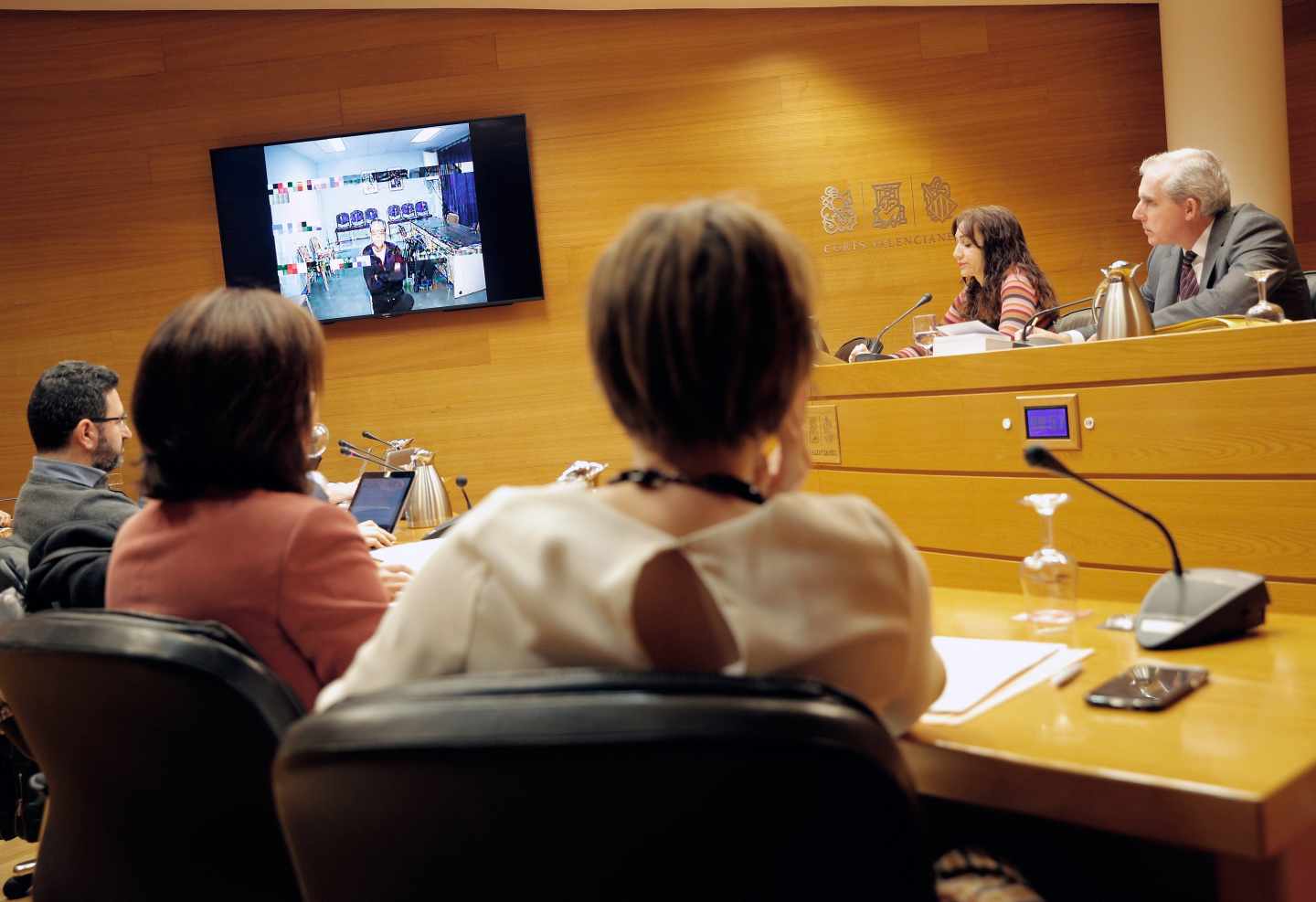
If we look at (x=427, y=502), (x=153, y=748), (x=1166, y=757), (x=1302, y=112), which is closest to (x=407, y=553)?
(x=427, y=502)

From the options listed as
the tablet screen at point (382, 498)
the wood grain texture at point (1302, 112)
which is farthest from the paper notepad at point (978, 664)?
Result: the wood grain texture at point (1302, 112)

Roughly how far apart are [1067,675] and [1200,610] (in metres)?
0.23

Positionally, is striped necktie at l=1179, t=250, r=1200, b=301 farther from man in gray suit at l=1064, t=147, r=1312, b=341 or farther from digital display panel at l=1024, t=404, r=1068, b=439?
digital display panel at l=1024, t=404, r=1068, b=439

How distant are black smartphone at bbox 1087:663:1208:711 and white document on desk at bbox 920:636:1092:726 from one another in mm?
85

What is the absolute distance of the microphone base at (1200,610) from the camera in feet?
4.66

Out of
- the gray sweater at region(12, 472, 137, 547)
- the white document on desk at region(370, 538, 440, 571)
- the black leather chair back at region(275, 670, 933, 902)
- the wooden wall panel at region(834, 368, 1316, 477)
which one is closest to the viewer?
the black leather chair back at region(275, 670, 933, 902)

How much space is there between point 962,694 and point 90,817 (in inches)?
37.9

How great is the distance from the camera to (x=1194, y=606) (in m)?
1.45

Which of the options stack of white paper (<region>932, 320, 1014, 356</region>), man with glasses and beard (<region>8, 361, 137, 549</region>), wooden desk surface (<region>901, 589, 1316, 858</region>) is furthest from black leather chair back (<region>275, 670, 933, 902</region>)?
stack of white paper (<region>932, 320, 1014, 356</region>)

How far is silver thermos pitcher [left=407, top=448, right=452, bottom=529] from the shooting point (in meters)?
3.74

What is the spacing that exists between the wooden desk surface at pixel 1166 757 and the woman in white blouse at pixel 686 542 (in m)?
0.14

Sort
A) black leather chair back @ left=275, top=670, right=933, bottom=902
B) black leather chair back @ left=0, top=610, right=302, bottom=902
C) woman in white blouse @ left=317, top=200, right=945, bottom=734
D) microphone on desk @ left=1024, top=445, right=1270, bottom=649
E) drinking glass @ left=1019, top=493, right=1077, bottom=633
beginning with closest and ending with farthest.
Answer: black leather chair back @ left=275, top=670, right=933, bottom=902 → woman in white blouse @ left=317, top=200, right=945, bottom=734 → black leather chair back @ left=0, top=610, right=302, bottom=902 → microphone on desk @ left=1024, top=445, right=1270, bottom=649 → drinking glass @ left=1019, top=493, right=1077, bottom=633

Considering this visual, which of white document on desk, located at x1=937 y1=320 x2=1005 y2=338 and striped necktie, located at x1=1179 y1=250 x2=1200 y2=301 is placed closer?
white document on desk, located at x1=937 y1=320 x2=1005 y2=338

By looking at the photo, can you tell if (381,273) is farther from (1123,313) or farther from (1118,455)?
(1118,455)
